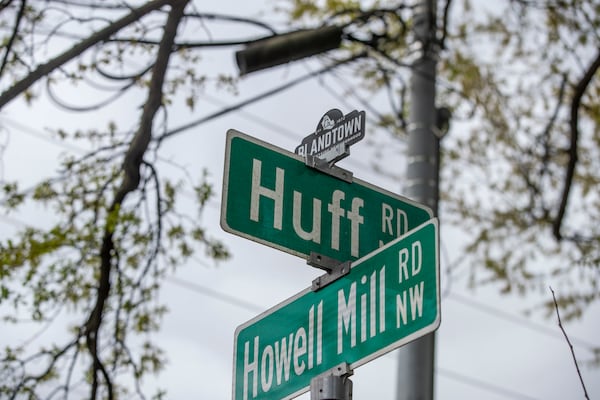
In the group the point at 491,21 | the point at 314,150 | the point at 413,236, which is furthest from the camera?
the point at 491,21

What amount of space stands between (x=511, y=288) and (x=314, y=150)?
302 inches

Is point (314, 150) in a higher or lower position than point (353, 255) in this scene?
higher

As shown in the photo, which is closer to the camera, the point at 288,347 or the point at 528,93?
the point at 288,347

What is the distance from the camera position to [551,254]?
1124 centimetres

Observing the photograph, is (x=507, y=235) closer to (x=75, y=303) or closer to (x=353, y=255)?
(x=75, y=303)

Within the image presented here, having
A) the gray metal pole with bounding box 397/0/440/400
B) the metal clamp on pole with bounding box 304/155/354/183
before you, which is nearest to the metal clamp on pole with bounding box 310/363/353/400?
the metal clamp on pole with bounding box 304/155/354/183

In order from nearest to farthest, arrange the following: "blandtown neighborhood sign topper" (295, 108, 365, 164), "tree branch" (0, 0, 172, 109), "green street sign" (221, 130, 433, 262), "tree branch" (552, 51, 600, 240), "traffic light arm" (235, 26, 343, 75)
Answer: "green street sign" (221, 130, 433, 262), "blandtown neighborhood sign topper" (295, 108, 365, 164), "tree branch" (0, 0, 172, 109), "traffic light arm" (235, 26, 343, 75), "tree branch" (552, 51, 600, 240)

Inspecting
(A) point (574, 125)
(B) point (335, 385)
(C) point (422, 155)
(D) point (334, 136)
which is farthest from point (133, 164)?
(A) point (574, 125)

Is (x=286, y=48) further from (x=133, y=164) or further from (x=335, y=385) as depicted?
(x=335, y=385)

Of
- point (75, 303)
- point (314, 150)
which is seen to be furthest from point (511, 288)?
point (314, 150)

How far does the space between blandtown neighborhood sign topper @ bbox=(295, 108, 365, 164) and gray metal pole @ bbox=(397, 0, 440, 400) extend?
2623 millimetres

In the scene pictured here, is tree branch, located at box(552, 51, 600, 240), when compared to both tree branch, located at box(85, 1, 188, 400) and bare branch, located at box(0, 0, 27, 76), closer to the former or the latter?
tree branch, located at box(85, 1, 188, 400)

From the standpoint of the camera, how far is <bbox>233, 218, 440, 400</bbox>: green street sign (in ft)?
10.9

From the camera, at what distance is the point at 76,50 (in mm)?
6273
